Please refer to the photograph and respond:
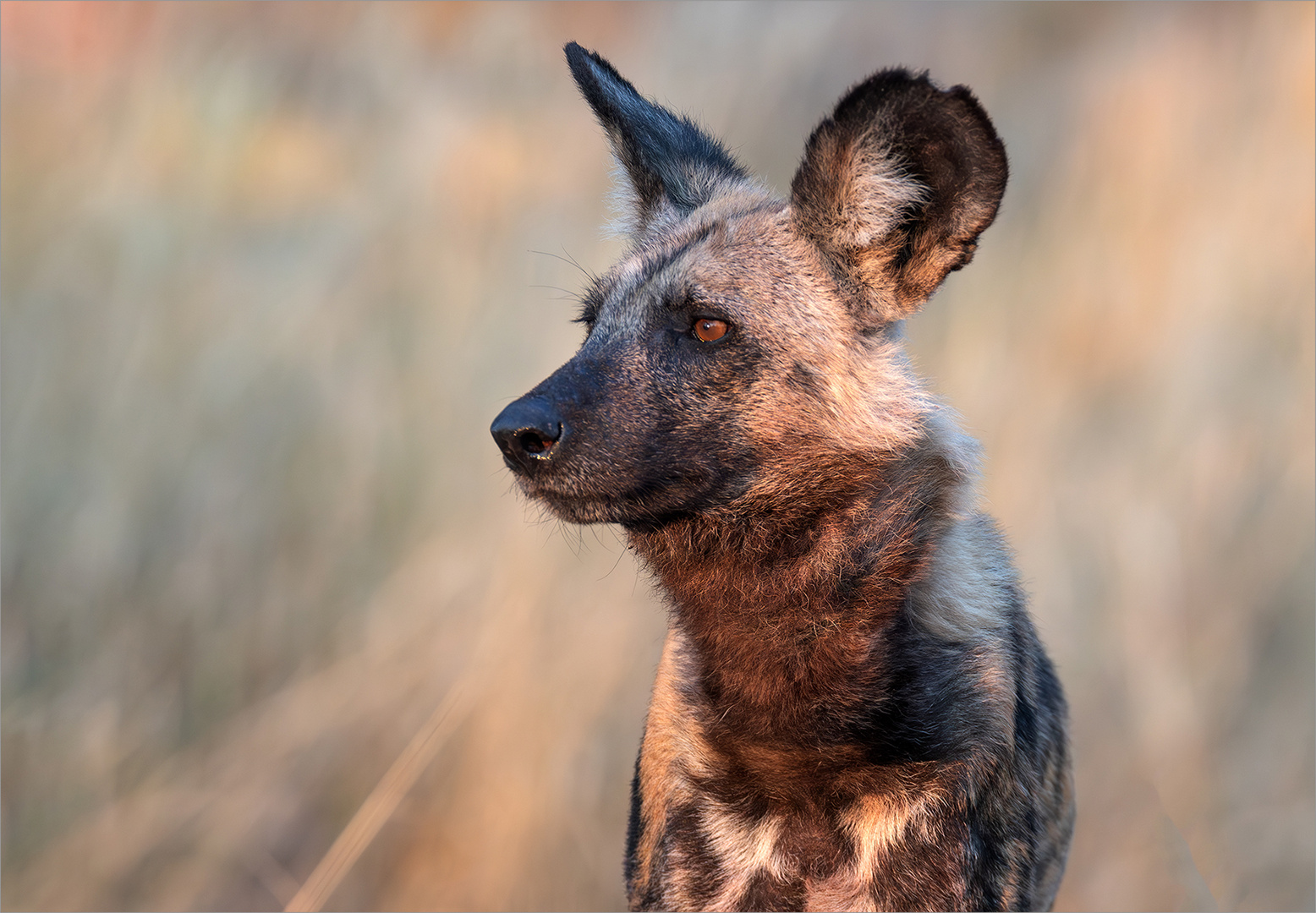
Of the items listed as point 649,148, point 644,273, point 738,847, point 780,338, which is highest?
point 649,148

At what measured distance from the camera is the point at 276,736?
302 centimetres

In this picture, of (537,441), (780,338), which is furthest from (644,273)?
(537,441)

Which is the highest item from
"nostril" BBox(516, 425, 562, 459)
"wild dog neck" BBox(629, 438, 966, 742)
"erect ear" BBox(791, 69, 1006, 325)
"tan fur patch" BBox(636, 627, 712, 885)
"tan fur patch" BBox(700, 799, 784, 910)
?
"erect ear" BBox(791, 69, 1006, 325)

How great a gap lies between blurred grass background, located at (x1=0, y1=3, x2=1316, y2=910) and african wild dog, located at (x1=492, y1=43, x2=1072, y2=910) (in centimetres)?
89

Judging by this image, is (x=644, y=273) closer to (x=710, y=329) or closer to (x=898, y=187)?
(x=710, y=329)

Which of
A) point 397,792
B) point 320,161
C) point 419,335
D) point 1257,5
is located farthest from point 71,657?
point 1257,5

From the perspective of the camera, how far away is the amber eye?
7.09ft

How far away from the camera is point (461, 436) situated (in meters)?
3.48

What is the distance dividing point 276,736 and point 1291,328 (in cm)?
387

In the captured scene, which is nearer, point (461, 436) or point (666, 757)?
point (666, 757)

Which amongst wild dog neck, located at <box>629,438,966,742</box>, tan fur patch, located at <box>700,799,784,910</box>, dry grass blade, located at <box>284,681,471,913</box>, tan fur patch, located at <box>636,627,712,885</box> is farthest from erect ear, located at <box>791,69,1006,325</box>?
dry grass blade, located at <box>284,681,471,913</box>

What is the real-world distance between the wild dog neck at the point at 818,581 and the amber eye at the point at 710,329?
1.08 ft

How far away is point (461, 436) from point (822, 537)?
5.79 feet

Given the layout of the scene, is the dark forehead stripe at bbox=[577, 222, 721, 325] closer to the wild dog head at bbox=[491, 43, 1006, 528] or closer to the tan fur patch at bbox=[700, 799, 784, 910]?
the wild dog head at bbox=[491, 43, 1006, 528]
